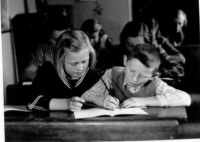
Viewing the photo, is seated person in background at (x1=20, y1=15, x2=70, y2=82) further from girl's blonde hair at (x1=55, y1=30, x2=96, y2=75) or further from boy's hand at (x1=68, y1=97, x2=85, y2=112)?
boy's hand at (x1=68, y1=97, x2=85, y2=112)

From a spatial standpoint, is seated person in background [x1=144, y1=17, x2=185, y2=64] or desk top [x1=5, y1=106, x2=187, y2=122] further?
seated person in background [x1=144, y1=17, x2=185, y2=64]

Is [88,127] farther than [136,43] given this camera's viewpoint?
No

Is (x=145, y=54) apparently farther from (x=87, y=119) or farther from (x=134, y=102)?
(x=87, y=119)

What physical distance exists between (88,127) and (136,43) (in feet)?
1.52

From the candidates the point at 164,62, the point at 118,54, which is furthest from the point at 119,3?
the point at 164,62

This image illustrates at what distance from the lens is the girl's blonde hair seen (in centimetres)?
134

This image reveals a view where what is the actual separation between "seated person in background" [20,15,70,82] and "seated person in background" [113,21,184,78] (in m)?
0.28

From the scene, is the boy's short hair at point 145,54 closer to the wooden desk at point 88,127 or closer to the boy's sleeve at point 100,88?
the boy's sleeve at point 100,88

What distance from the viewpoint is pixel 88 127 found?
4.10 ft

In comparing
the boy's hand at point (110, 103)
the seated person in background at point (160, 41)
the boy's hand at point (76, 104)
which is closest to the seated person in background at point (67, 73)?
the boy's hand at point (76, 104)

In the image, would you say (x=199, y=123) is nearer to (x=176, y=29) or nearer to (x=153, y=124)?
(x=153, y=124)

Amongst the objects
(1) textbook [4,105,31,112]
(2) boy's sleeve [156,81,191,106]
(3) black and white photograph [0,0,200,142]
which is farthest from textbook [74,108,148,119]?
(1) textbook [4,105,31,112]

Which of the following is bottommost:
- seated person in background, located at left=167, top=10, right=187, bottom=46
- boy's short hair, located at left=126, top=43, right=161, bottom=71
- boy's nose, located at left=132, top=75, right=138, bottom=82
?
boy's nose, located at left=132, top=75, right=138, bottom=82

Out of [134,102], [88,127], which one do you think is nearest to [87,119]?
[88,127]
